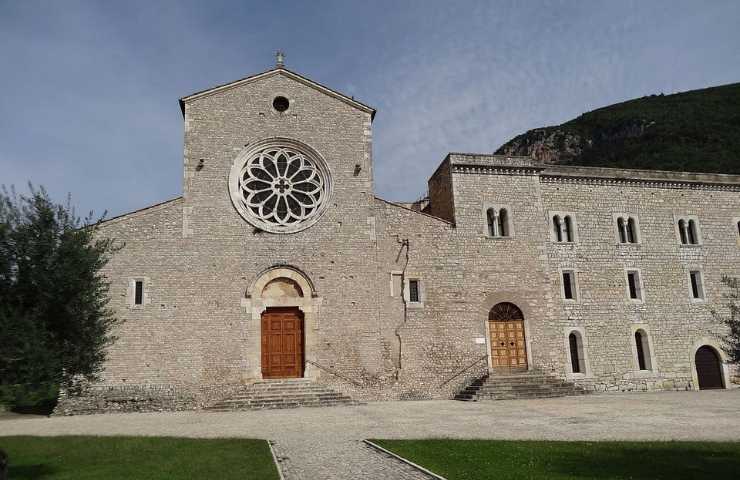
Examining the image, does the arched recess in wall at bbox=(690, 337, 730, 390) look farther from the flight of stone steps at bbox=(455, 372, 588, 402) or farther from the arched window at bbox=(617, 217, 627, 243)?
the flight of stone steps at bbox=(455, 372, 588, 402)

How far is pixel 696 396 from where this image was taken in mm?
20172

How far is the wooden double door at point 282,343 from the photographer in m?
20.2

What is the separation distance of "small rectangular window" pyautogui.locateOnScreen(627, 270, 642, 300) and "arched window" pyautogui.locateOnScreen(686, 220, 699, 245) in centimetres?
364

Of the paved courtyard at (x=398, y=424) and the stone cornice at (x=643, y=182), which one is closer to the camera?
the paved courtyard at (x=398, y=424)

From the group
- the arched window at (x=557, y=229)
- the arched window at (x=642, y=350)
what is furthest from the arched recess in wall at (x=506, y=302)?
the arched window at (x=642, y=350)

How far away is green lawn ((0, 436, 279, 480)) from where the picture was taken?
28.1 feet

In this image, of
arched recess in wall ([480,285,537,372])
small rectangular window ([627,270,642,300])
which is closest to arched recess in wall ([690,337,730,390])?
small rectangular window ([627,270,642,300])

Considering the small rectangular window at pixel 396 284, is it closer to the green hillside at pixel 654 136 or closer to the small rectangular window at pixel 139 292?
the small rectangular window at pixel 139 292

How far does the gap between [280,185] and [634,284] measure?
16.1 metres

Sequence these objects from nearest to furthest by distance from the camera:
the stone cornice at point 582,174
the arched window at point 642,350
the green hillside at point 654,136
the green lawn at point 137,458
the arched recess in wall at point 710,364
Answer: the green lawn at point 137,458
the arched window at point 642,350
the stone cornice at point 582,174
the arched recess in wall at point 710,364
the green hillside at point 654,136

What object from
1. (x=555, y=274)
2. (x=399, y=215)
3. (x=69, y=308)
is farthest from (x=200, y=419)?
(x=555, y=274)

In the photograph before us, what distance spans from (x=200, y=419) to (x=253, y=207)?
8.47 metres

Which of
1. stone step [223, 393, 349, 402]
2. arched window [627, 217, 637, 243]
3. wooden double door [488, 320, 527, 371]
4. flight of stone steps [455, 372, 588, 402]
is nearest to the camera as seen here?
stone step [223, 393, 349, 402]

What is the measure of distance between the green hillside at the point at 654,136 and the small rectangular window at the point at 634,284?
34.1 m
